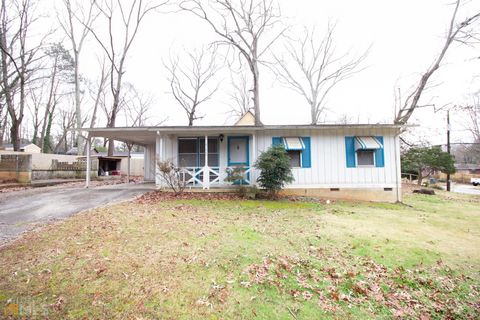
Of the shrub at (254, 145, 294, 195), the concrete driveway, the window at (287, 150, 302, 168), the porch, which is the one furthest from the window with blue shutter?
the concrete driveway

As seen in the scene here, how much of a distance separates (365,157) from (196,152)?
791 cm

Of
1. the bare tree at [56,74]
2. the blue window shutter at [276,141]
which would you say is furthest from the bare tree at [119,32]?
the blue window shutter at [276,141]

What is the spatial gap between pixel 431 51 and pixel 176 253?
888 inches

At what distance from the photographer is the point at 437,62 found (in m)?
16.7

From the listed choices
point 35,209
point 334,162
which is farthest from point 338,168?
point 35,209

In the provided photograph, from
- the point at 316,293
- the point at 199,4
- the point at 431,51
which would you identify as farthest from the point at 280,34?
the point at 316,293

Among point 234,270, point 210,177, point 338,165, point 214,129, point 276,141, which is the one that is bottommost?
point 234,270

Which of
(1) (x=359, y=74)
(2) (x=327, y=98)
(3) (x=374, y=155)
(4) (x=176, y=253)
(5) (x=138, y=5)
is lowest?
(4) (x=176, y=253)

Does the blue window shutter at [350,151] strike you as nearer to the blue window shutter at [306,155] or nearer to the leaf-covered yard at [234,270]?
the blue window shutter at [306,155]

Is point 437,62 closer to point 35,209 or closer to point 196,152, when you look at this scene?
point 196,152

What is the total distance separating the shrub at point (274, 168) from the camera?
9.34 m

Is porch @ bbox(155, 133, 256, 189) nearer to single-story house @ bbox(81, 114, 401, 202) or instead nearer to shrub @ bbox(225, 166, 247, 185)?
single-story house @ bbox(81, 114, 401, 202)

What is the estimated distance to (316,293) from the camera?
3162 mm

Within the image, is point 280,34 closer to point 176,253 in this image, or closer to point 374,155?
point 374,155
